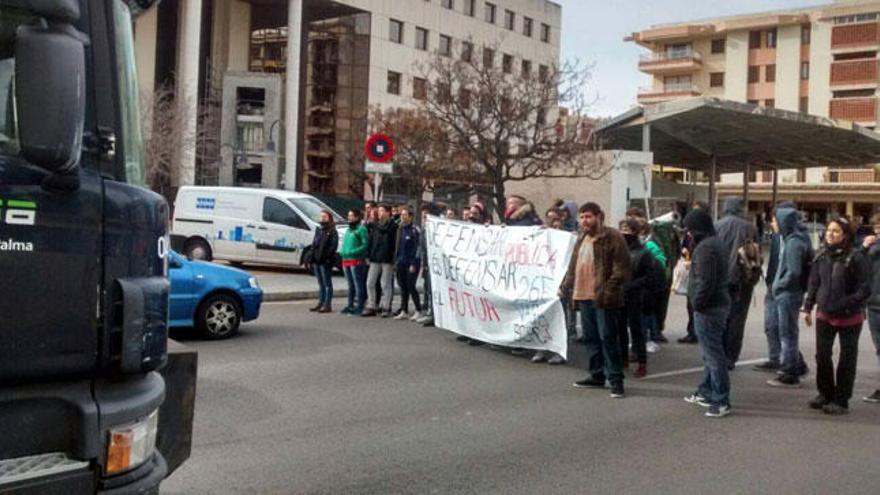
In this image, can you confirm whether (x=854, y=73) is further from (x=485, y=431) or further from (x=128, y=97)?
(x=128, y=97)

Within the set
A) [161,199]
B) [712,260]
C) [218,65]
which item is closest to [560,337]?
[712,260]

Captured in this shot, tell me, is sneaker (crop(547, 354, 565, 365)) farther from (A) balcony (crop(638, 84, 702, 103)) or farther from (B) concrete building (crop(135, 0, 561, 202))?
(A) balcony (crop(638, 84, 702, 103))

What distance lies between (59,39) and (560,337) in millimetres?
7708

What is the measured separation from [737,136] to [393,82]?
3177cm

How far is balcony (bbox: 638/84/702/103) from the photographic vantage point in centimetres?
7506

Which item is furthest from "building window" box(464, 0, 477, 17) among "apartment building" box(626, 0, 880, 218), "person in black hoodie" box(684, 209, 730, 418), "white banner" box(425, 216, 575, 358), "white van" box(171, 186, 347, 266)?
"person in black hoodie" box(684, 209, 730, 418)

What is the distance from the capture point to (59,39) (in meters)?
3.01

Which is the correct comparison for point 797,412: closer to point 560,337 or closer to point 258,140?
point 560,337

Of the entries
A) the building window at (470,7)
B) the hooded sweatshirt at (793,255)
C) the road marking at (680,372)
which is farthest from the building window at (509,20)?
the hooded sweatshirt at (793,255)

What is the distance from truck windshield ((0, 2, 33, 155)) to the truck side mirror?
0.15 metres

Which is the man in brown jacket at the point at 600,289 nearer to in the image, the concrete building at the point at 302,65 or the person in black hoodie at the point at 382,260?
the person in black hoodie at the point at 382,260

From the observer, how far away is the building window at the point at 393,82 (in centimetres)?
6153

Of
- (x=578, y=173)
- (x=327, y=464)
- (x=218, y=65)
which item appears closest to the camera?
(x=327, y=464)

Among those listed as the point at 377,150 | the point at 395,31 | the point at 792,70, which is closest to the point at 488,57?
the point at 395,31
